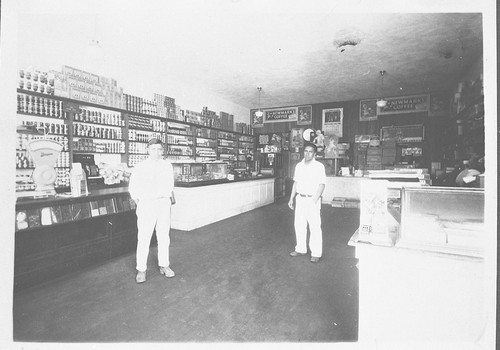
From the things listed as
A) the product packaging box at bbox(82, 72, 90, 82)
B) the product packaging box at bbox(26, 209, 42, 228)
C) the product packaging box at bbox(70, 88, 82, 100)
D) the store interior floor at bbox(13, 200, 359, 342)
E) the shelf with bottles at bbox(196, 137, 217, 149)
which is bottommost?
the store interior floor at bbox(13, 200, 359, 342)

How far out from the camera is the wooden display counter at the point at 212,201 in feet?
16.0

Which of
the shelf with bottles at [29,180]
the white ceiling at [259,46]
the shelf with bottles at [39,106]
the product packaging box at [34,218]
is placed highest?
the white ceiling at [259,46]

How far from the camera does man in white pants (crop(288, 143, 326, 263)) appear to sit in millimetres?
3469

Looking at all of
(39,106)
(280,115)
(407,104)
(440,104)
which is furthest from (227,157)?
(440,104)

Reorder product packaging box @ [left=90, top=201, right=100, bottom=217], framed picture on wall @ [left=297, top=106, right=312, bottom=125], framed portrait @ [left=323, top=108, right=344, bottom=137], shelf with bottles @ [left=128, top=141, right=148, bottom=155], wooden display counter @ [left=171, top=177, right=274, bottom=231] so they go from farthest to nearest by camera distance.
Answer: framed picture on wall @ [left=297, top=106, right=312, bottom=125], framed portrait @ [left=323, top=108, right=344, bottom=137], shelf with bottles @ [left=128, top=141, right=148, bottom=155], wooden display counter @ [left=171, top=177, right=274, bottom=231], product packaging box @ [left=90, top=201, right=100, bottom=217]

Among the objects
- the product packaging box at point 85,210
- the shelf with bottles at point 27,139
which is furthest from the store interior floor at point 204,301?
the shelf with bottles at point 27,139

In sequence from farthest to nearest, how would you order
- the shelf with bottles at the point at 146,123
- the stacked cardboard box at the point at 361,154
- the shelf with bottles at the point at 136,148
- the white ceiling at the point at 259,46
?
the stacked cardboard box at the point at 361,154
the shelf with bottles at the point at 136,148
the shelf with bottles at the point at 146,123
the white ceiling at the point at 259,46

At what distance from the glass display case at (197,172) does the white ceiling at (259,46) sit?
6.13 feet

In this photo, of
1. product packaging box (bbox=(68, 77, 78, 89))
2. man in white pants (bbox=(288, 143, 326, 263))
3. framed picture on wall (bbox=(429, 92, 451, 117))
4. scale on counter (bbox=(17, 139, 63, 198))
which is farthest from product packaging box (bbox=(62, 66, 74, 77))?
framed picture on wall (bbox=(429, 92, 451, 117))

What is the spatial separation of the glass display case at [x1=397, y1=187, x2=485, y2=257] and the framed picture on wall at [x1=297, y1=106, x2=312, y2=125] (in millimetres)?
8183

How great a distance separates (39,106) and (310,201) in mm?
4169

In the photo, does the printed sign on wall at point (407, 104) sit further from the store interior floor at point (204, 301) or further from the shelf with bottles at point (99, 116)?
the shelf with bottles at point (99, 116)

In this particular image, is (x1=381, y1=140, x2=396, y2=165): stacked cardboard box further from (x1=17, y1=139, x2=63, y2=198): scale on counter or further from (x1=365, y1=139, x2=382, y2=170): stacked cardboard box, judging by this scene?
(x1=17, y1=139, x2=63, y2=198): scale on counter

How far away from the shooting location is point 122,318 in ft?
6.87
